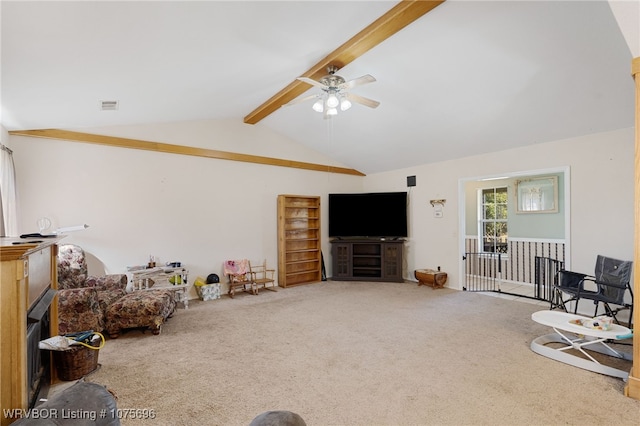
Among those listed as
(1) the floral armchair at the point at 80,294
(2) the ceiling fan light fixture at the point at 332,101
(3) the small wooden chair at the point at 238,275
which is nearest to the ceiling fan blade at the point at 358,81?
(2) the ceiling fan light fixture at the point at 332,101

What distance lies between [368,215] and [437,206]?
1.49 metres

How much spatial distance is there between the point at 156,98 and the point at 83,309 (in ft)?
8.49

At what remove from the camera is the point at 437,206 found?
6273 mm

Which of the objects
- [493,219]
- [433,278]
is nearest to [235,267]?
[433,278]

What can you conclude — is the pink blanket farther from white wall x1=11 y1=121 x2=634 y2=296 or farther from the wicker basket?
the wicker basket

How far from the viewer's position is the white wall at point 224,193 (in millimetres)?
4117

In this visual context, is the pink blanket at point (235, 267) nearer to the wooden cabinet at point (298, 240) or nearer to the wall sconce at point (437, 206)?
the wooden cabinet at point (298, 240)

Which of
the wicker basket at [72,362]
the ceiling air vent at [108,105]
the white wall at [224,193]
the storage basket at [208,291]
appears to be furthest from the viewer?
the storage basket at [208,291]

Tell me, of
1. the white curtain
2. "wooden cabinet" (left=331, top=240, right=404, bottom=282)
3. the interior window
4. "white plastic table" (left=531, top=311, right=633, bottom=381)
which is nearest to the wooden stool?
"wooden cabinet" (left=331, top=240, right=404, bottom=282)

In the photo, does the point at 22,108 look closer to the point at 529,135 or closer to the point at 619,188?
the point at 529,135

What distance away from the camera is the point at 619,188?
13.1 feet

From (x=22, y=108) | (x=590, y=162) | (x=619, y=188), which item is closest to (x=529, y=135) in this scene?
(x=590, y=162)

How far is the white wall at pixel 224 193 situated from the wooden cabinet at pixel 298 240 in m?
0.25

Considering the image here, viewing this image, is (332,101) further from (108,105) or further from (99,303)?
(99,303)
